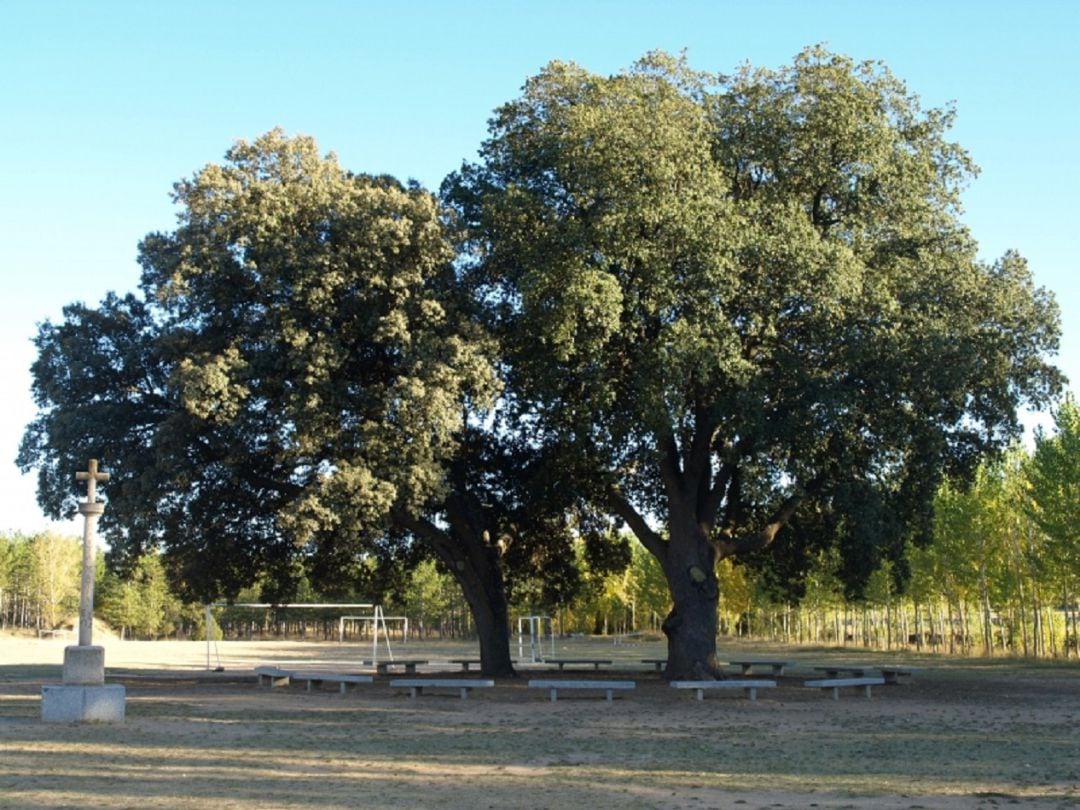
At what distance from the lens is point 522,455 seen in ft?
102

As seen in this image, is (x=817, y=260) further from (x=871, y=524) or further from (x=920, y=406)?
(x=871, y=524)

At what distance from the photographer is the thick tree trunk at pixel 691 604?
93.8 ft

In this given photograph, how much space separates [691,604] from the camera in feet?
94.5

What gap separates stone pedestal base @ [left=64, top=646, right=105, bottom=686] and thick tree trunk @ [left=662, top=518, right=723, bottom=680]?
14229 mm

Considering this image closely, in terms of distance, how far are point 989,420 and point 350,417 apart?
15587 millimetres

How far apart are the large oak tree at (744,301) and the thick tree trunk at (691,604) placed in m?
0.06

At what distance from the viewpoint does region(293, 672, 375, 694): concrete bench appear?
1089 inches

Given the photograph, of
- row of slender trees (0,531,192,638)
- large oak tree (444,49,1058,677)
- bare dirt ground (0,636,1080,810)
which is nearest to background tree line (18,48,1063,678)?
large oak tree (444,49,1058,677)

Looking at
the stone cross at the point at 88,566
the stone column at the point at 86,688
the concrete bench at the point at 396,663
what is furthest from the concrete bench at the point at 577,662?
the stone cross at the point at 88,566

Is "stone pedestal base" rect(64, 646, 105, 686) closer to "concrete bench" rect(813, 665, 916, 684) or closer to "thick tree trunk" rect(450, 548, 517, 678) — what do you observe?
"thick tree trunk" rect(450, 548, 517, 678)

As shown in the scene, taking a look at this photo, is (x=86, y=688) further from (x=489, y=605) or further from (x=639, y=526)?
(x=639, y=526)

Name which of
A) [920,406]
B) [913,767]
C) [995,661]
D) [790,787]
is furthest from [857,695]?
[995,661]

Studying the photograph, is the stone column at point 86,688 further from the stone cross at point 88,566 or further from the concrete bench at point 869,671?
the concrete bench at point 869,671

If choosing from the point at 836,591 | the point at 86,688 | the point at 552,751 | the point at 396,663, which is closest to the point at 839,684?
the point at 552,751
